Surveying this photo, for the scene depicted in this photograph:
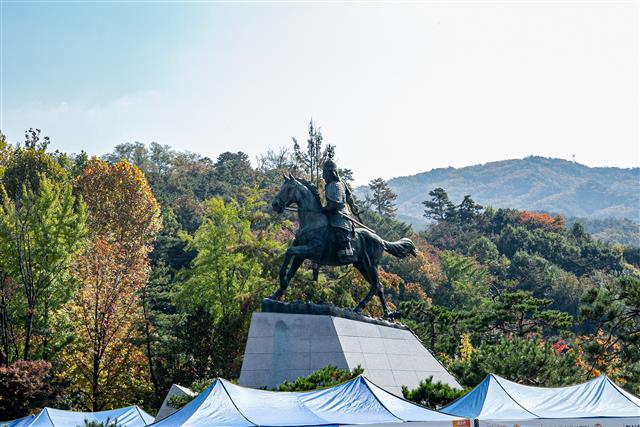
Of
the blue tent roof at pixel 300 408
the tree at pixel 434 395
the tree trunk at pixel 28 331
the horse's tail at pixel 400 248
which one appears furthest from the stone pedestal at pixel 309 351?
the tree trunk at pixel 28 331

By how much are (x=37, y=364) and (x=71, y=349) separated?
5891 millimetres

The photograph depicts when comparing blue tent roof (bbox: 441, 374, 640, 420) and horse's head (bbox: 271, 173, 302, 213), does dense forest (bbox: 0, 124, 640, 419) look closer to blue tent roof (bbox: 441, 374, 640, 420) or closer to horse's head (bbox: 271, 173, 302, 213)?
blue tent roof (bbox: 441, 374, 640, 420)

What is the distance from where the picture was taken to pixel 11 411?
22156 millimetres

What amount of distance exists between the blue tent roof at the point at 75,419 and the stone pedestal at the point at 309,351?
2.39 metres

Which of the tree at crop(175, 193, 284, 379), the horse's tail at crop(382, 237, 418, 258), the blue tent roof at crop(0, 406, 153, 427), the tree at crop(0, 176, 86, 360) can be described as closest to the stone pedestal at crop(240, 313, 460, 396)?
the blue tent roof at crop(0, 406, 153, 427)

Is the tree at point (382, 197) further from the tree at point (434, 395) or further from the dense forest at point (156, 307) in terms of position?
the tree at point (434, 395)

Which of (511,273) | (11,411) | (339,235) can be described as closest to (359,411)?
(339,235)

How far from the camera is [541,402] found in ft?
48.6

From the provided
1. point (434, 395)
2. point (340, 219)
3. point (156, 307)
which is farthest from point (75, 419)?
point (156, 307)

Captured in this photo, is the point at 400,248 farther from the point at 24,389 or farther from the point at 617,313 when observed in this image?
the point at 24,389

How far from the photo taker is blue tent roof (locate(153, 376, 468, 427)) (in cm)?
1237

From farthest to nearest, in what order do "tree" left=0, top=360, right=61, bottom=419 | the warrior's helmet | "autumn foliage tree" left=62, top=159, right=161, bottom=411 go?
"autumn foliage tree" left=62, top=159, right=161, bottom=411 < "tree" left=0, top=360, right=61, bottom=419 < the warrior's helmet

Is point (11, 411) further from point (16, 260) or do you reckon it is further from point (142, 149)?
point (142, 149)

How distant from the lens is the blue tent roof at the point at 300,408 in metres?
12.4
